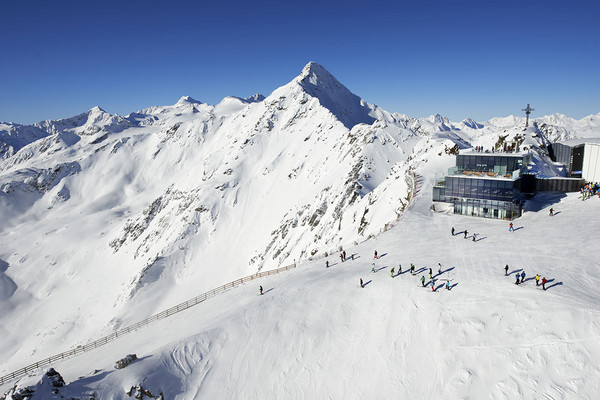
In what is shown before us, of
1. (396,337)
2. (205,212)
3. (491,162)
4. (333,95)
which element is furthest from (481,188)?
(333,95)

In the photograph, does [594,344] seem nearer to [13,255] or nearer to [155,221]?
[155,221]

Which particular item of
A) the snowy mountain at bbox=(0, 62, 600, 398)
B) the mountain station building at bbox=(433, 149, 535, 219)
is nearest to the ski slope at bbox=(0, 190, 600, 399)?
the snowy mountain at bbox=(0, 62, 600, 398)

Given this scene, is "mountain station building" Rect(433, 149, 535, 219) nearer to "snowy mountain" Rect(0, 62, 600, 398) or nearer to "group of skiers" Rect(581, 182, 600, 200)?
"snowy mountain" Rect(0, 62, 600, 398)

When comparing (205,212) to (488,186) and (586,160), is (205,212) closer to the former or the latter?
(488,186)

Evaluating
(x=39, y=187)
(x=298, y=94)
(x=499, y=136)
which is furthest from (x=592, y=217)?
(x=39, y=187)

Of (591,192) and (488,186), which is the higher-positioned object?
(488,186)

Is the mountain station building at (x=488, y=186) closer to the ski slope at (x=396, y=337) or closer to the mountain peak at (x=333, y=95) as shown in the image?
the ski slope at (x=396, y=337)
